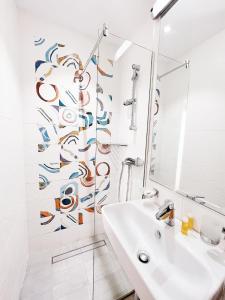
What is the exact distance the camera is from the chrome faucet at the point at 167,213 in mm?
831

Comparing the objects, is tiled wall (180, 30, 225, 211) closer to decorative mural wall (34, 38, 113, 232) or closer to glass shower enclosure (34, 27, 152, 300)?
glass shower enclosure (34, 27, 152, 300)

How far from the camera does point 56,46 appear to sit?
1.41m

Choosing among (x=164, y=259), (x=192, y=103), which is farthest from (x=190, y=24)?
(x=164, y=259)

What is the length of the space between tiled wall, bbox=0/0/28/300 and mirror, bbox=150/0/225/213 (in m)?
1.11

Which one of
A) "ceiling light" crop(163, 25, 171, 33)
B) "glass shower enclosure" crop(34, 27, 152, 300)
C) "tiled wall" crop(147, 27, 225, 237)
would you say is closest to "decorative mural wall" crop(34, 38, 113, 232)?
"glass shower enclosure" crop(34, 27, 152, 300)

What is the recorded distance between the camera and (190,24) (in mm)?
909

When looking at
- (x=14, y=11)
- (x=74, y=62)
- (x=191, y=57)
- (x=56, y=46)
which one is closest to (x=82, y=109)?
(x=74, y=62)

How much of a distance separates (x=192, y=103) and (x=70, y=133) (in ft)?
3.90

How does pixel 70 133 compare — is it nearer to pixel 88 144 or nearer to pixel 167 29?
pixel 88 144

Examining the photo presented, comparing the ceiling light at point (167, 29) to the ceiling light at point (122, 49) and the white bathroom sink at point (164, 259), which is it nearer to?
the ceiling light at point (122, 49)

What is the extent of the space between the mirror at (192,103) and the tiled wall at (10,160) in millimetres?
1114

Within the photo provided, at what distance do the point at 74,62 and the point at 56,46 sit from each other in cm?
21

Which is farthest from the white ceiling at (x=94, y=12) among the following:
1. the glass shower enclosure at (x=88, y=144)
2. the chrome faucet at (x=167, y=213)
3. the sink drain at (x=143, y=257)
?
the sink drain at (x=143, y=257)

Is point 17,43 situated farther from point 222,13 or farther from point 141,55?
point 222,13
